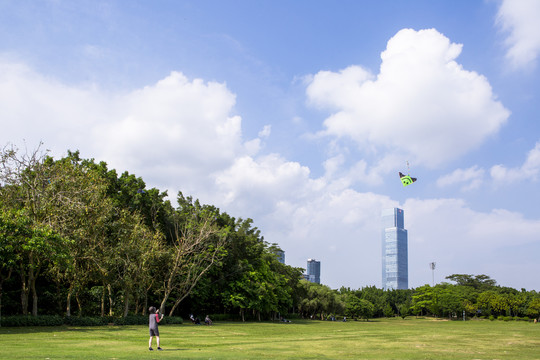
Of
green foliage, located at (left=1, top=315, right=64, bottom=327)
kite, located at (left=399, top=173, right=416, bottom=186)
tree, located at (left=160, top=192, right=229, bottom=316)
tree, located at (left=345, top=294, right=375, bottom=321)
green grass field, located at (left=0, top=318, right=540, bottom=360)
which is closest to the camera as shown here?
green grass field, located at (left=0, top=318, right=540, bottom=360)

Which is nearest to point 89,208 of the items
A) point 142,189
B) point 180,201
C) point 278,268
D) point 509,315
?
point 142,189

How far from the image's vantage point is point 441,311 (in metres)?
112

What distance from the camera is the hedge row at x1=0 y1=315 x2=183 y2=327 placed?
1184 inches

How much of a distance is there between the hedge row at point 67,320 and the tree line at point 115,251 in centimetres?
150

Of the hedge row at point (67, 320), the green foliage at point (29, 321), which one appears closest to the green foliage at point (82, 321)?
the hedge row at point (67, 320)

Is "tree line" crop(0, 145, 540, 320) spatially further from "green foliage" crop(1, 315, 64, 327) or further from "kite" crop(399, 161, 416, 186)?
"kite" crop(399, 161, 416, 186)

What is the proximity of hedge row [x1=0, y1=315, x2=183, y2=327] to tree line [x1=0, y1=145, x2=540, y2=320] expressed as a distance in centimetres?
150

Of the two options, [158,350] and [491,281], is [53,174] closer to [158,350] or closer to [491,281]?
[158,350]

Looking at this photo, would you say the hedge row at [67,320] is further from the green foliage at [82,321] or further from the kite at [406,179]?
the kite at [406,179]

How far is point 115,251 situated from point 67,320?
22.1 feet

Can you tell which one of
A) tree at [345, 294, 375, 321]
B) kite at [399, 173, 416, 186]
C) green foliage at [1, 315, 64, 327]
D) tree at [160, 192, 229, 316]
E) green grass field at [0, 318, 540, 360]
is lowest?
tree at [345, 294, 375, 321]

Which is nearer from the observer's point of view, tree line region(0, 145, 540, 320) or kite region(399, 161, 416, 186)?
tree line region(0, 145, 540, 320)

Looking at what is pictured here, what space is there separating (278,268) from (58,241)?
161 ft

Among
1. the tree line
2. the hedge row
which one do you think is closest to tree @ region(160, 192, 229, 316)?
the tree line
